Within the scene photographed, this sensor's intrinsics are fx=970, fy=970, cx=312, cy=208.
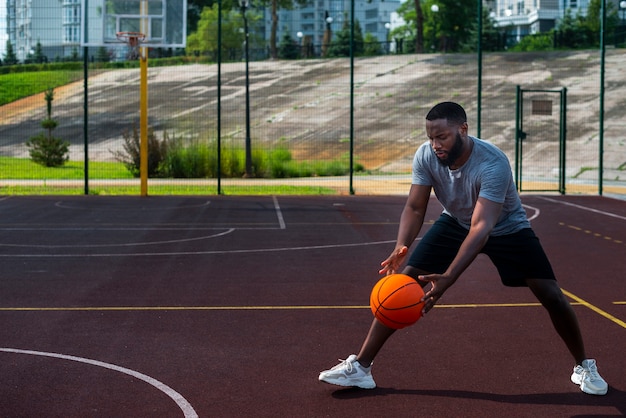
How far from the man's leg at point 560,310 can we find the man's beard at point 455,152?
34.5 inches

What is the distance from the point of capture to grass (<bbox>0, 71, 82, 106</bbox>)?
24.0 metres

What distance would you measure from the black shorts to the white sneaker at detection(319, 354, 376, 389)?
0.67 metres

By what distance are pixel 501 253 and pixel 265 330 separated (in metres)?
2.31

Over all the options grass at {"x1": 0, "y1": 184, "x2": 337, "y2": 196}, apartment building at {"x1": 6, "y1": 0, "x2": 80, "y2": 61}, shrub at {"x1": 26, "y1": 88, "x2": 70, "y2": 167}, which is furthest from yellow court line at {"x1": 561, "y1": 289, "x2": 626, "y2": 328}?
shrub at {"x1": 26, "y1": 88, "x2": 70, "y2": 167}

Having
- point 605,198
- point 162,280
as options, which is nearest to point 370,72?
point 605,198

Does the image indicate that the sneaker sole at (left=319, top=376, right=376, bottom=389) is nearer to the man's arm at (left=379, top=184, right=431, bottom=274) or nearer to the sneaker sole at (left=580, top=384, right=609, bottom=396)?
the man's arm at (left=379, top=184, right=431, bottom=274)

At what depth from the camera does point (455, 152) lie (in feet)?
17.1

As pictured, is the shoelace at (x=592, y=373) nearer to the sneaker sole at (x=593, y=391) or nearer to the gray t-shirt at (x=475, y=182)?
the sneaker sole at (x=593, y=391)

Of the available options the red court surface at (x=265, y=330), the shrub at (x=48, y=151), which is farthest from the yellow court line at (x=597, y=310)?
the shrub at (x=48, y=151)

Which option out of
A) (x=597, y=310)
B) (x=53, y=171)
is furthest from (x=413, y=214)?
(x=53, y=171)

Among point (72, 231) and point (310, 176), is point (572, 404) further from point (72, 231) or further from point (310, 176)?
point (310, 176)

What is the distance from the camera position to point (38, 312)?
794 centimetres

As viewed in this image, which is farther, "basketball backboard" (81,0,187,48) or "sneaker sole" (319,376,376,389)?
"basketball backboard" (81,0,187,48)

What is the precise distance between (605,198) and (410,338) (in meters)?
14.7
